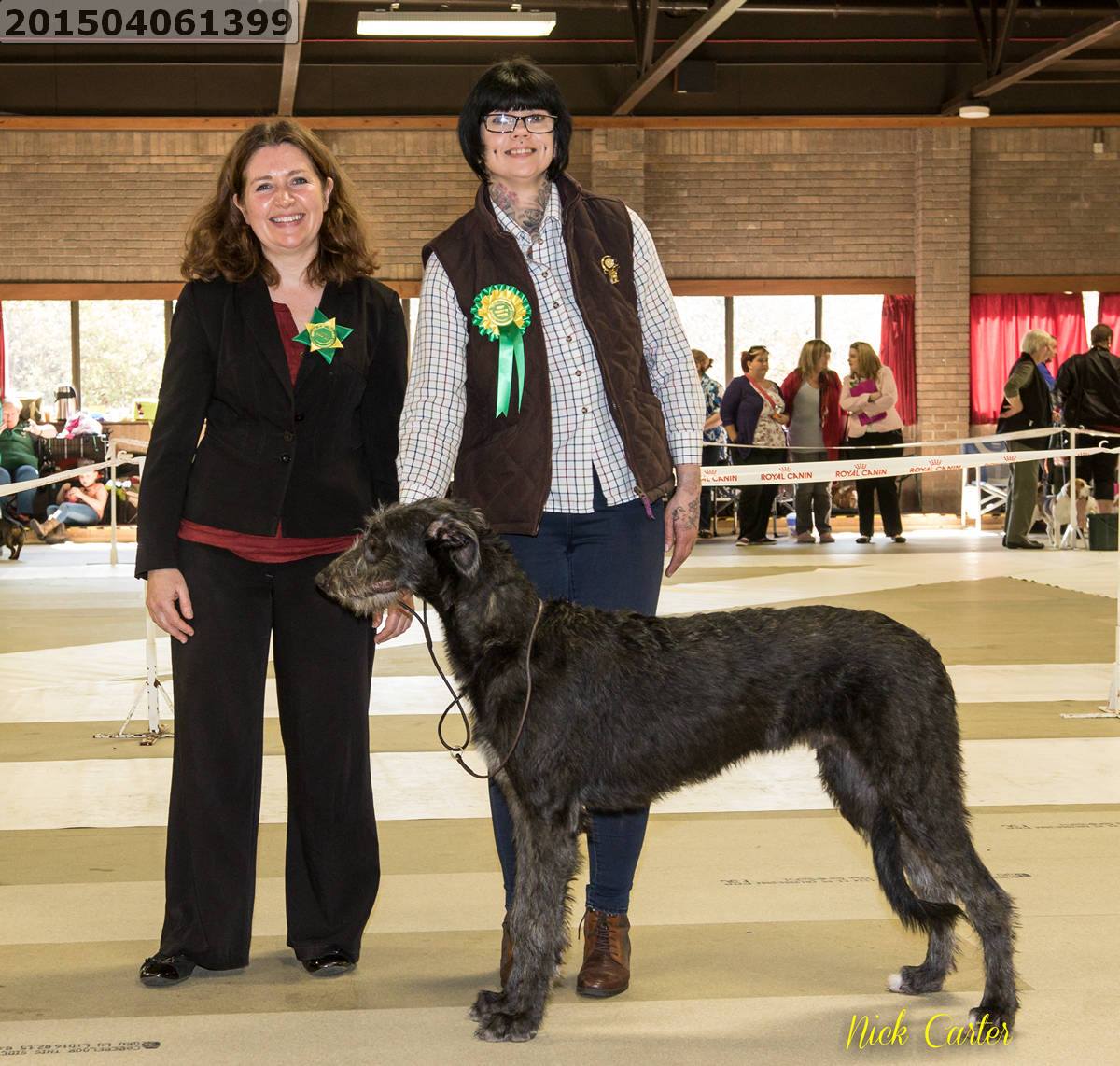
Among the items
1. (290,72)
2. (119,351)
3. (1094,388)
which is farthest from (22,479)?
(1094,388)

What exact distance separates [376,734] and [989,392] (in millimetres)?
14135

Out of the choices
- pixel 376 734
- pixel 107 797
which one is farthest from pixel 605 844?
pixel 376 734

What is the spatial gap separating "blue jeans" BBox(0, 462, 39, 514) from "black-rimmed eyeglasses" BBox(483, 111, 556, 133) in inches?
493

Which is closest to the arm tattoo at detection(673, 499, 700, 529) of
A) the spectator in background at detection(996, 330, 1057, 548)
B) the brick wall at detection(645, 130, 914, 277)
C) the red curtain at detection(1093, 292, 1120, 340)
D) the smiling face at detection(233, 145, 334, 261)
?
the smiling face at detection(233, 145, 334, 261)

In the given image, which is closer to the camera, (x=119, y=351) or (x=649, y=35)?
(x=649, y=35)

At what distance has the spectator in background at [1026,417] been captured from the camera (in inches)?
501

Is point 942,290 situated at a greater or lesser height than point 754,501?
greater

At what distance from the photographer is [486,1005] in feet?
9.30

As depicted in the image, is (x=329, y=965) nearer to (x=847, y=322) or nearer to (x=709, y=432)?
(x=709, y=432)

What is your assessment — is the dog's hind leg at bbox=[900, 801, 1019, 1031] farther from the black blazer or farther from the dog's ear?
the black blazer

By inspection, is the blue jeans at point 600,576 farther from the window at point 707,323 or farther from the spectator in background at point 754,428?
the window at point 707,323

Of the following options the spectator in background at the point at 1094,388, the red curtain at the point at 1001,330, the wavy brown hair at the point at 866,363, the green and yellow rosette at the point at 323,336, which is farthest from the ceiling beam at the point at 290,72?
the green and yellow rosette at the point at 323,336

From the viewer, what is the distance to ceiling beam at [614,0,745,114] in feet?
43.7

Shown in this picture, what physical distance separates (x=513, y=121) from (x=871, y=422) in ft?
39.3
